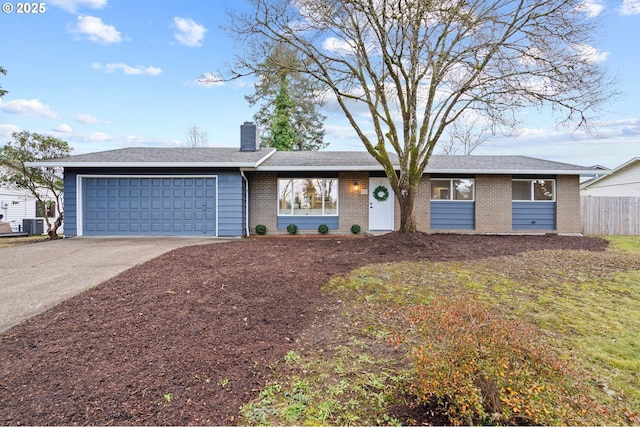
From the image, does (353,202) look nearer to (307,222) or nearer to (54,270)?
(307,222)

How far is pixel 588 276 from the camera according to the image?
6027 mm

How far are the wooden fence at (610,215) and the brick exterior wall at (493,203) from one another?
369cm

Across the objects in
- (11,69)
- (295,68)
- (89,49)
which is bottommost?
(295,68)

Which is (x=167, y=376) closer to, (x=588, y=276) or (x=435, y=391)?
(x=435, y=391)

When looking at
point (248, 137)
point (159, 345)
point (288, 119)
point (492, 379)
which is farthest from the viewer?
point (288, 119)

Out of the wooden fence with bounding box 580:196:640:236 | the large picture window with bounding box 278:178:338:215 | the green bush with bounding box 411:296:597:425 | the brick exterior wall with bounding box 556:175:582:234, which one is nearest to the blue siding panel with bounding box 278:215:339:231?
the large picture window with bounding box 278:178:338:215

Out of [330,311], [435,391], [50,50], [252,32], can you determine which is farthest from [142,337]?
[50,50]

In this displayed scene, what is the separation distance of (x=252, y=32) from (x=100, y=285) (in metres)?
8.18

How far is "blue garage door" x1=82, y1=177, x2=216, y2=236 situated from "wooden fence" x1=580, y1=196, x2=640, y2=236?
47.9 ft

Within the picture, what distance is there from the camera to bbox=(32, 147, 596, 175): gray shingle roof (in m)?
10.7

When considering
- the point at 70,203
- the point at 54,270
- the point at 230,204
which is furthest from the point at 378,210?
the point at 70,203

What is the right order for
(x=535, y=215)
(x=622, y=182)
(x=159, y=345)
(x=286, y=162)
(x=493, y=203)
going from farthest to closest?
(x=622, y=182) < (x=535, y=215) < (x=493, y=203) < (x=286, y=162) < (x=159, y=345)

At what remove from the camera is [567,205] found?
12.5 metres

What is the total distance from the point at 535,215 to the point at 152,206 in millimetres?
14015
